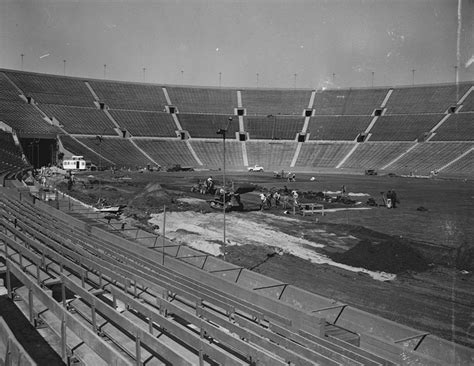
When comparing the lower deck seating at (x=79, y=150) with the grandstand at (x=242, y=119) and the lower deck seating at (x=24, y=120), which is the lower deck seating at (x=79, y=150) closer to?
the grandstand at (x=242, y=119)

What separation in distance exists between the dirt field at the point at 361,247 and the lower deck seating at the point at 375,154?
31.6 meters

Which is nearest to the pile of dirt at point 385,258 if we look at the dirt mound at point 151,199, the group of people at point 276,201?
the group of people at point 276,201

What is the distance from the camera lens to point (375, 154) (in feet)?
230

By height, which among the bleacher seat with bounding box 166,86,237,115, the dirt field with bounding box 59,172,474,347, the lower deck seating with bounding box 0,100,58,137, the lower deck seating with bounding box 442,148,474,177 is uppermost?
the bleacher seat with bounding box 166,86,237,115

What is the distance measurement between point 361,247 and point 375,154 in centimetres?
5496

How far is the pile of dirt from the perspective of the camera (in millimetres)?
16641

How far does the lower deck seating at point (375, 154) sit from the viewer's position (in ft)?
225

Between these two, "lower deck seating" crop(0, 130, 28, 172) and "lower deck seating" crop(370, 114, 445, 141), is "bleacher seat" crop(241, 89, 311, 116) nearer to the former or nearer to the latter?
"lower deck seating" crop(370, 114, 445, 141)

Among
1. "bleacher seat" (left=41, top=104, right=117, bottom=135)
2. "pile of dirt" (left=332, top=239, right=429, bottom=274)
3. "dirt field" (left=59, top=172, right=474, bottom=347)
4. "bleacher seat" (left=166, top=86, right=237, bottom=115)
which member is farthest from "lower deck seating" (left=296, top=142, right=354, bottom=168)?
"pile of dirt" (left=332, top=239, right=429, bottom=274)

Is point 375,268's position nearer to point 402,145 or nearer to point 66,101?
point 402,145

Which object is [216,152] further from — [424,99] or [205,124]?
[424,99]

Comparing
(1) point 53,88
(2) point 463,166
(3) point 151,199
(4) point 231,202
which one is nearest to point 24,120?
(1) point 53,88

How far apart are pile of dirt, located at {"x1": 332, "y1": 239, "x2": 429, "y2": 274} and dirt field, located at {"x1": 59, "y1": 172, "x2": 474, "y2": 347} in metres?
0.04

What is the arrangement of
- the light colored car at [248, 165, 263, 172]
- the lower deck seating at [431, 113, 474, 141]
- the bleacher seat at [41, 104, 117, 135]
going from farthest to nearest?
the light colored car at [248, 165, 263, 172] < the bleacher seat at [41, 104, 117, 135] < the lower deck seating at [431, 113, 474, 141]
